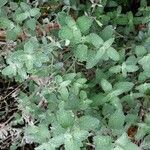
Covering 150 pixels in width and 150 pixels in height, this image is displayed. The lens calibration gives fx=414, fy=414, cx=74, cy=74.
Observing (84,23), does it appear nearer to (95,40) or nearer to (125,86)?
(95,40)

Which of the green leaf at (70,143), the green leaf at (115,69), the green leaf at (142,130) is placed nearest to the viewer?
the green leaf at (70,143)

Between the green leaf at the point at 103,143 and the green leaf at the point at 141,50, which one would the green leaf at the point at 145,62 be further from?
the green leaf at the point at 103,143

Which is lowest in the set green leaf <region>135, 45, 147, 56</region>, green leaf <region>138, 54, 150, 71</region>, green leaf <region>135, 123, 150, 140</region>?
green leaf <region>135, 123, 150, 140</region>

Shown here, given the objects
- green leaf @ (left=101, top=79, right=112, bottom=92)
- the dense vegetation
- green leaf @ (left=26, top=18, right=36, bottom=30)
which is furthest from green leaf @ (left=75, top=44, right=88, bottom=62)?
green leaf @ (left=26, top=18, right=36, bottom=30)

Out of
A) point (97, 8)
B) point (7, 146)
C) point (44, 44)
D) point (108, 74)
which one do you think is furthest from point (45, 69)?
point (7, 146)

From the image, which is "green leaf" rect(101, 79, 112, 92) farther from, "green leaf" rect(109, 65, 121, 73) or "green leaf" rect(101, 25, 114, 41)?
"green leaf" rect(101, 25, 114, 41)

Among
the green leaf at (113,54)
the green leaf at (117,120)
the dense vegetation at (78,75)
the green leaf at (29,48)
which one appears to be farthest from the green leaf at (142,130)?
the green leaf at (29,48)

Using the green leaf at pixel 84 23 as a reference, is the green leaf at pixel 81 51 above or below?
below
